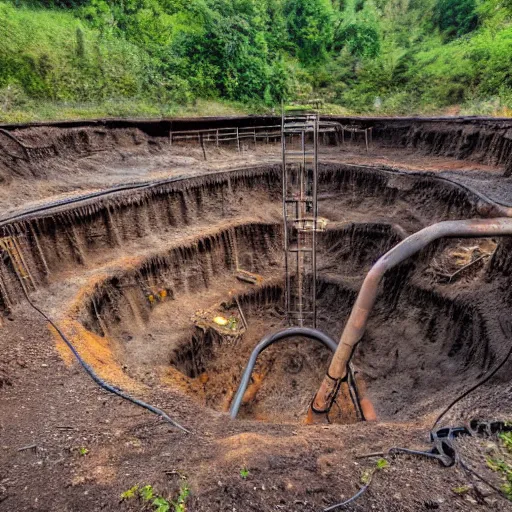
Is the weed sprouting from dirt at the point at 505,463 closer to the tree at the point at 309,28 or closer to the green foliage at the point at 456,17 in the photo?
the tree at the point at 309,28

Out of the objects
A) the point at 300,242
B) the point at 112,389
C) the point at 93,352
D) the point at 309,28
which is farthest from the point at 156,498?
the point at 309,28

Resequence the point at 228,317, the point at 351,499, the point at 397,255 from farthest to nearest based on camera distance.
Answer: the point at 228,317 < the point at 397,255 < the point at 351,499

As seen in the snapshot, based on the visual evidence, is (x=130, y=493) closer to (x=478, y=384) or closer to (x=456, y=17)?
(x=478, y=384)

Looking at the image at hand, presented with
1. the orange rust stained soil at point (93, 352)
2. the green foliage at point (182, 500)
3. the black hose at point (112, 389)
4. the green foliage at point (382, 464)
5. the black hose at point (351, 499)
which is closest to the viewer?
the black hose at point (351, 499)

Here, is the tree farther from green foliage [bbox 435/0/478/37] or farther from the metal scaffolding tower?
the metal scaffolding tower

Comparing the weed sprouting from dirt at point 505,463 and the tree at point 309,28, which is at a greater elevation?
the tree at point 309,28

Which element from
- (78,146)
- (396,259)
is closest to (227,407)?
(396,259)

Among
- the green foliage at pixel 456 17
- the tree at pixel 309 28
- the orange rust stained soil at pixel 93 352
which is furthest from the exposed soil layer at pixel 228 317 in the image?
the green foliage at pixel 456 17
